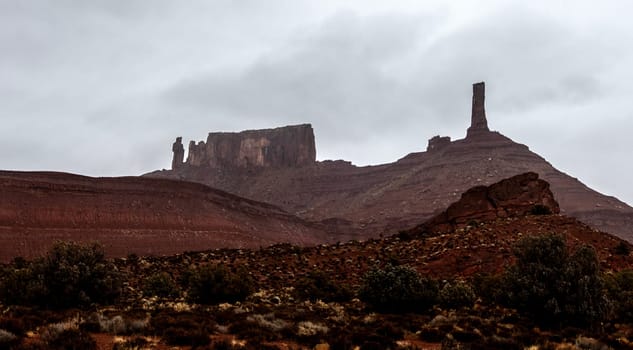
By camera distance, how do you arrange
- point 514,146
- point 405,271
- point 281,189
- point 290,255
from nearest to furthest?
point 405,271, point 290,255, point 514,146, point 281,189

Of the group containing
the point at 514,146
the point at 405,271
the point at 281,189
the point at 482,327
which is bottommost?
the point at 482,327

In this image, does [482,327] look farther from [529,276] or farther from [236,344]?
[236,344]

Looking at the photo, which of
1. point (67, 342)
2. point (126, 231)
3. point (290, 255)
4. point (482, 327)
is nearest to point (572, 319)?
point (482, 327)

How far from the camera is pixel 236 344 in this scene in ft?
40.2

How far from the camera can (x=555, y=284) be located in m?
18.2

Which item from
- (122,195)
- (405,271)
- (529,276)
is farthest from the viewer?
(122,195)

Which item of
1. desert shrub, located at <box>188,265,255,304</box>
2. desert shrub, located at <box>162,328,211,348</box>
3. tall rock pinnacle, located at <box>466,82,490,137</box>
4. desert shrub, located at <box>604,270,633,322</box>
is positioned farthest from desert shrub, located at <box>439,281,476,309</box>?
tall rock pinnacle, located at <box>466,82,490,137</box>

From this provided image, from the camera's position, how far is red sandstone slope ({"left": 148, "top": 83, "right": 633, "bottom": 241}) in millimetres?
133500

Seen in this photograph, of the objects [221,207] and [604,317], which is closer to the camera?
[604,317]

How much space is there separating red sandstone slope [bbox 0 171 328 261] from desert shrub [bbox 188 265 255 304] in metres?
41.9

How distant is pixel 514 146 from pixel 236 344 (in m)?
161

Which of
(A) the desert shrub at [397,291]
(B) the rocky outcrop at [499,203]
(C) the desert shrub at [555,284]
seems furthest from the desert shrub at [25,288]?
(B) the rocky outcrop at [499,203]

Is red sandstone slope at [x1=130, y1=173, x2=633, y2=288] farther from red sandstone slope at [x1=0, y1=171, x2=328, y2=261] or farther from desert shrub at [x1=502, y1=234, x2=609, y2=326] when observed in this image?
red sandstone slope at [x1=0, y1=171, x2=328, y2=261]

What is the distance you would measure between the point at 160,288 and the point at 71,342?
18.7m
